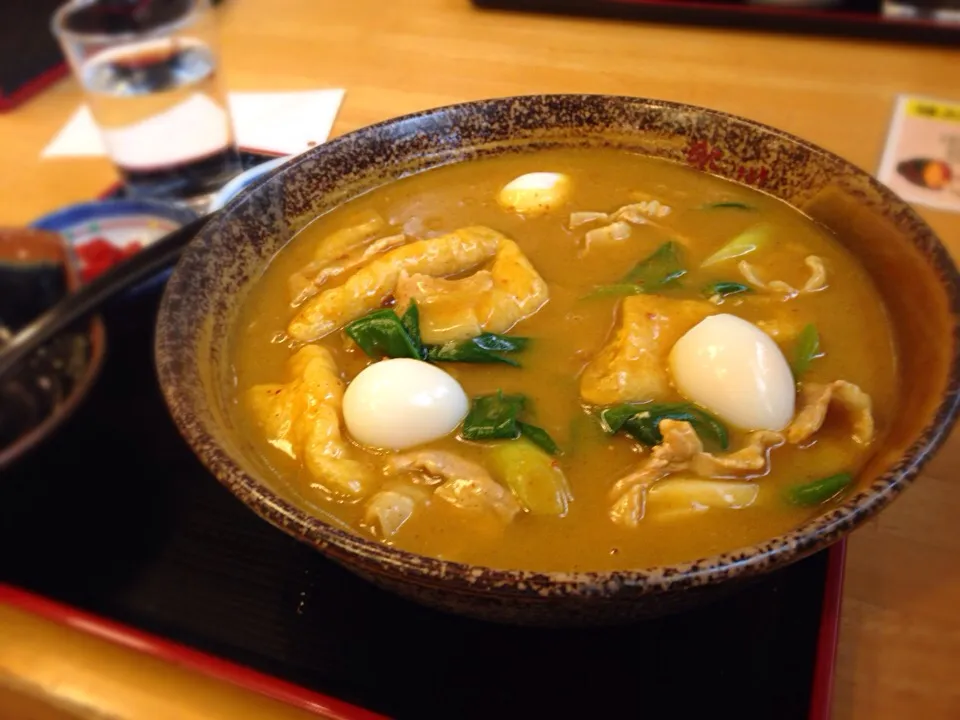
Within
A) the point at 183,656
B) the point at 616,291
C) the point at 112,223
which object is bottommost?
the point at 183,656

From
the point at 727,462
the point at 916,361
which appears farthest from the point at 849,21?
the point at 727,462

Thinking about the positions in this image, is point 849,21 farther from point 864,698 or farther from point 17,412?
point 17,412

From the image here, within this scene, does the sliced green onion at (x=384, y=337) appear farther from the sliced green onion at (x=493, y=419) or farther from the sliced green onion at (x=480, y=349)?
the sliced green onion at (x=493, y=419)

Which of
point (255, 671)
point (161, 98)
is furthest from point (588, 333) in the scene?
point (161, 98)

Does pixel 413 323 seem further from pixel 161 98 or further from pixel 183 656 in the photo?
pixel 161 98

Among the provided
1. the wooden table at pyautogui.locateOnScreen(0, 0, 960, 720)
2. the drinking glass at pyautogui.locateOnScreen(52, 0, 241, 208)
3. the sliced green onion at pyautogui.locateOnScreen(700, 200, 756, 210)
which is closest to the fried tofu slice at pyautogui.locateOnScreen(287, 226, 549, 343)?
the sliced green onion at pyautogui.locateOnScreen(700, 200, 756, 210)
